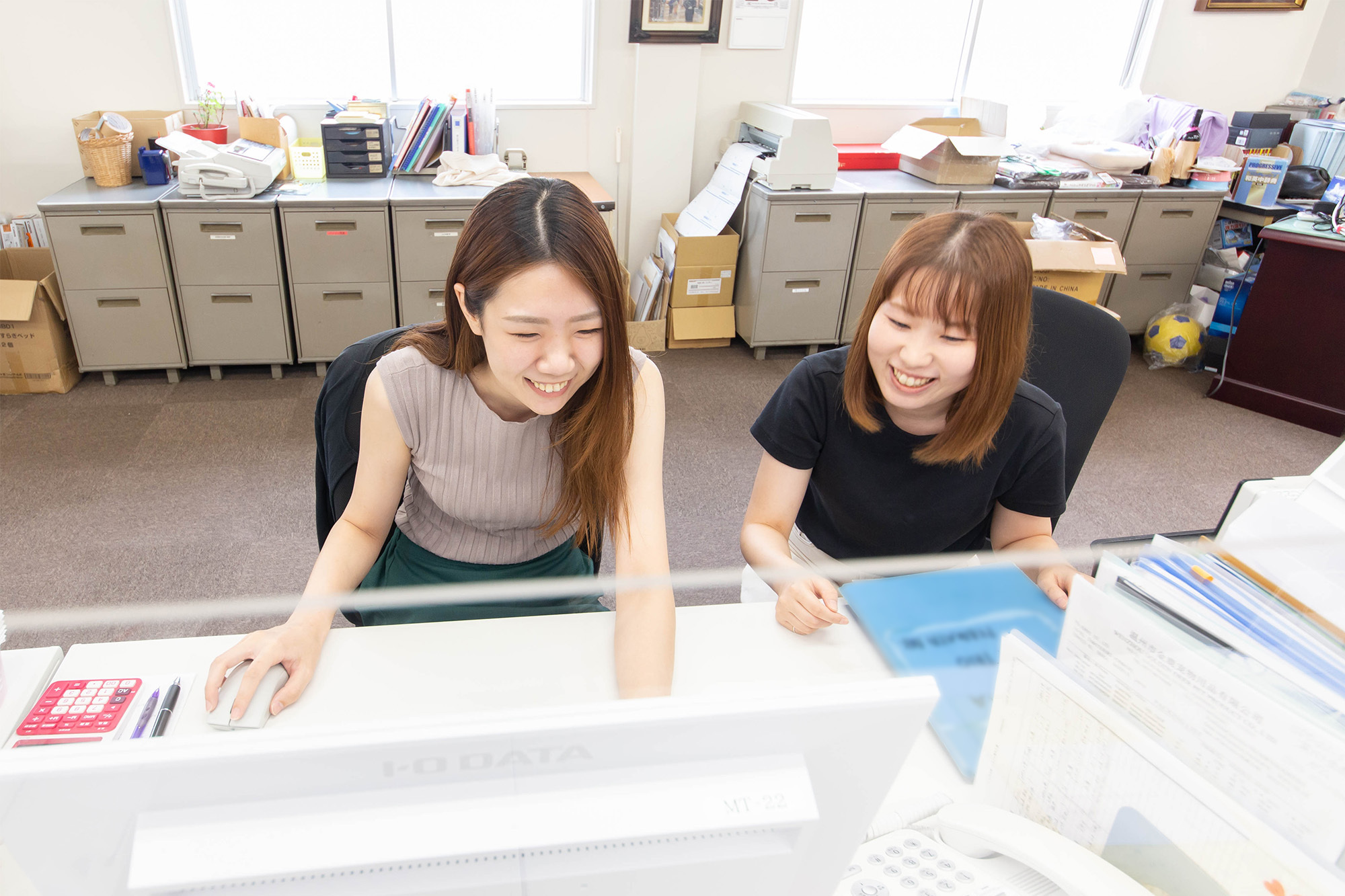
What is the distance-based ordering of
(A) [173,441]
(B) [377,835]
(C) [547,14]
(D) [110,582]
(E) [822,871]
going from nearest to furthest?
1. (B) [377,835]
2. (E) [822,871]
3. (D) [110,582]
4. (A) [173,441]
5. (C) [547,14]

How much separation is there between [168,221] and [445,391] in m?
2.41

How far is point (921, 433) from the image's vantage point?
1283 mm

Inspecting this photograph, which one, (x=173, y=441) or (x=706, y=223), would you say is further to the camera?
(x=706, y=223)

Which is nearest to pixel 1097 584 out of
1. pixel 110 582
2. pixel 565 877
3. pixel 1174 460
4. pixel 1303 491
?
pixel 1303 491

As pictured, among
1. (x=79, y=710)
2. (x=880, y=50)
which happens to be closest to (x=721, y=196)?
(x=880, y=50)

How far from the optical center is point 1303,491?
103cm

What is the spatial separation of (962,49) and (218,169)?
10.7 feet

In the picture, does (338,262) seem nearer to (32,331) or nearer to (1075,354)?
(32,331)

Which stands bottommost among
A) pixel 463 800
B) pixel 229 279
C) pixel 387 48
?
pixel 229 279

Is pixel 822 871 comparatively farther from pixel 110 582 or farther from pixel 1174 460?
pixel 1174 460

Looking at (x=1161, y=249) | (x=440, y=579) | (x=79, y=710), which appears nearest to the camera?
(x=79, y=710)

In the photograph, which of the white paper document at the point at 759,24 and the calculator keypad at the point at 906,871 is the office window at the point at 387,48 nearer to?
the white paper document at the point at 759,24

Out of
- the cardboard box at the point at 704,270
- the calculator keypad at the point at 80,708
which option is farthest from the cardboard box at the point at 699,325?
the calculator keypad at the point at 80,708

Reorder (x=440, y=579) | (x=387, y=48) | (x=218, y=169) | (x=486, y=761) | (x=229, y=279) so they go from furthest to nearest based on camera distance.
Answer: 1. (x=387, y=48)
2. (x=229, y=279)
3. (x=218, y=169)
4. (x=440, y=579)
5. (x=486, y=761)
